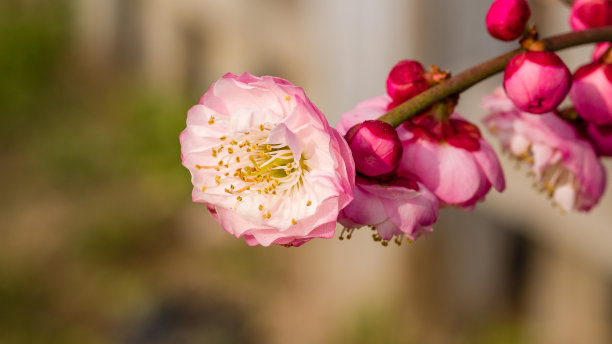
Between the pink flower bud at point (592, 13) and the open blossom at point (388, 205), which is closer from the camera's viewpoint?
the open blossom at point (388, 205)

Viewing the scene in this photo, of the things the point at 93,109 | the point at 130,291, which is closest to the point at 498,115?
the point at 130,291

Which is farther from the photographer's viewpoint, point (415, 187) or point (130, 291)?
point (130, 291)

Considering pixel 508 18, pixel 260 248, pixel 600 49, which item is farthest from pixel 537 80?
pixel 260 248

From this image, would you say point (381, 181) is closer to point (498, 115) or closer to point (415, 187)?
point (415, 187)

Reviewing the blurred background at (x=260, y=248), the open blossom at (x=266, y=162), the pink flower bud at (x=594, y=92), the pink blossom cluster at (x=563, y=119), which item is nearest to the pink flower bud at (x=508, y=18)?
the pink blossom cluster at (x=563, y=119)

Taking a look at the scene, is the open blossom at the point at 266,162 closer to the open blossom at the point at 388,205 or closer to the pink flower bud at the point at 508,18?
the open blossom at the point at 388,205

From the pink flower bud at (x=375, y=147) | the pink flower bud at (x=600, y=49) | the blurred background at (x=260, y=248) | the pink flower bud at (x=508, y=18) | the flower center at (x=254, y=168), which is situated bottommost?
the blurred background at (x=260, y=248)

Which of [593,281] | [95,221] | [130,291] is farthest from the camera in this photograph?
[95,221]
